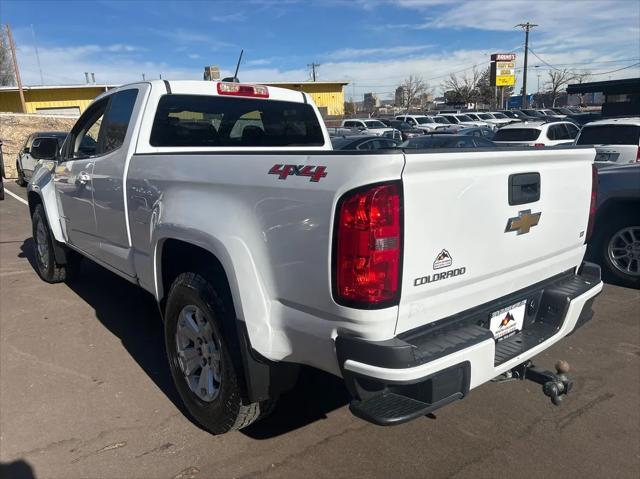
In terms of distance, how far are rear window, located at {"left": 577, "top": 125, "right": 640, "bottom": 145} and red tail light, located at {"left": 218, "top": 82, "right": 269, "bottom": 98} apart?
7.69 meters

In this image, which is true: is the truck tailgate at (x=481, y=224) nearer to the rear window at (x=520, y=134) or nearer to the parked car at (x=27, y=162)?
the rear window at (x=520, y=134)

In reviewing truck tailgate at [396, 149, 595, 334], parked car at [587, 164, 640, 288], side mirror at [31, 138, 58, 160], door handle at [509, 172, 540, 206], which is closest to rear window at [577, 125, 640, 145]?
parked car at [587, 164, 640, 288]

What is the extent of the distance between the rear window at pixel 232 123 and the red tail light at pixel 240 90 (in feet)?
0.19

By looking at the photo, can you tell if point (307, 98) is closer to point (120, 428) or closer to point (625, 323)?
point (120, 428)

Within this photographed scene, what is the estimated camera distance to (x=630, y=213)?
5562 millimetres

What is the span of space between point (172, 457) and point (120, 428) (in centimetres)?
49

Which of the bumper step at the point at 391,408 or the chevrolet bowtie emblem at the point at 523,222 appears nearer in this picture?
the bumper step at the point at 391,408

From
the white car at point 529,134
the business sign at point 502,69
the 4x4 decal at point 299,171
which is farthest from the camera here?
the business sign at point 502,69

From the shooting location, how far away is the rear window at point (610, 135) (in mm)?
9297

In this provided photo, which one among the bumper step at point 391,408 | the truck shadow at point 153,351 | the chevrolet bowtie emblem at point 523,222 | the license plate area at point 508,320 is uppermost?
the chevrolet bowtie emblem at point 523,222

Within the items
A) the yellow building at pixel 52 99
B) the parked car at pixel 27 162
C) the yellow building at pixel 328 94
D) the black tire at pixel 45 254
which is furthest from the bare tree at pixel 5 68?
the black tire at pixel 45 254

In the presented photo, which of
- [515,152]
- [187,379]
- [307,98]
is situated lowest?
[187,379]

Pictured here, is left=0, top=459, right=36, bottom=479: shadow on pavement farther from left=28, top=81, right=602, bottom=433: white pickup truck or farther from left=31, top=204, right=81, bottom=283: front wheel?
left=31, top=204, right=81, bottom=283: front wheel

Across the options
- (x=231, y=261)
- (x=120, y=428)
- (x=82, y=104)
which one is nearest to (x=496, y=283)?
(x=231, y=261)
